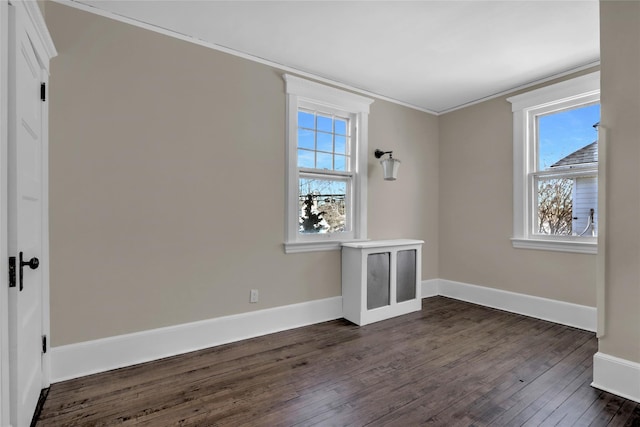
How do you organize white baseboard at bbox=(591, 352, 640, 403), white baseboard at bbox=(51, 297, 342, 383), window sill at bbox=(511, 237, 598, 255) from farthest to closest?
window sill at bbox=(511, 237, 598, 255) < white baseboard at bbox=(51, 297, 342, 383) < white baseboard at bbox=(591, 352, 640, 403)

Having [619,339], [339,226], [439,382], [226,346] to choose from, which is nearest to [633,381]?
[619,339]

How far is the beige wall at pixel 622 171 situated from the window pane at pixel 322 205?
2315 mm

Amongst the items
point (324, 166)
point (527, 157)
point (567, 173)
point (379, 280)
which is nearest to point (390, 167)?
point (324, 166)

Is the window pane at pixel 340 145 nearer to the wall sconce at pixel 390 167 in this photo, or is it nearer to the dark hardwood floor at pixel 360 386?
the wall sconce at pixel 390 167

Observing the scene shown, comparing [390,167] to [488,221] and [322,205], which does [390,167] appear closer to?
[322,205]

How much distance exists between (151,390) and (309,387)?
1039 millimetres

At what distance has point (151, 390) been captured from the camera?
2.08 meters

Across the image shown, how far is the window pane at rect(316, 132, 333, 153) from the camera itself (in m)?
3.53

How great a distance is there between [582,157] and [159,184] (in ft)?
13.4

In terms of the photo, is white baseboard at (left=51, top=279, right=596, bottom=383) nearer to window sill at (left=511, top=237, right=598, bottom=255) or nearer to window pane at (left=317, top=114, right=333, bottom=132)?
window sill at (left=511, top=237, right=598, bottom=255)

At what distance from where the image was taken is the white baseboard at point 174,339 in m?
2.23

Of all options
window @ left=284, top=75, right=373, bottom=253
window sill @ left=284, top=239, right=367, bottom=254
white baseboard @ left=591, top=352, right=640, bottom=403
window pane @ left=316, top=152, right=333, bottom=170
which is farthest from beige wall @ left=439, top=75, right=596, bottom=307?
window pane @ left=316, top=152, right=333, bottom=170

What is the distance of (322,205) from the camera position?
3553mm

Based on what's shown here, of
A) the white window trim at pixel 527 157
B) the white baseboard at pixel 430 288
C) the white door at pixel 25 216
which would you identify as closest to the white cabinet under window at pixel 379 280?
the white baseboard at pixel 430 288
